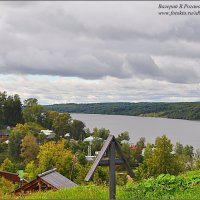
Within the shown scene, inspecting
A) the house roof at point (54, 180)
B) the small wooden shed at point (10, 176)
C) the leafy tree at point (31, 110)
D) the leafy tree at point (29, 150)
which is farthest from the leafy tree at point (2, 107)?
the house roof at point (54, 180)

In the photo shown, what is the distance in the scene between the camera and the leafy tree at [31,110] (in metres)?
96.4

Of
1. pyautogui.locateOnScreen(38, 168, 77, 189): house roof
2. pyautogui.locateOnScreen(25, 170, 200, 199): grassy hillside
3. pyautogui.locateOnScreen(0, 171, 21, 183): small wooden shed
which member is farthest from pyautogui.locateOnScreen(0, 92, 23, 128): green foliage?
pyautogui.locateOnScreen(25, 170, 200, 199): grassy hillside

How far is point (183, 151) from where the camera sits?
65250 millimetres

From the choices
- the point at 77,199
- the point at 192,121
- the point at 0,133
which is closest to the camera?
the point at 77,199

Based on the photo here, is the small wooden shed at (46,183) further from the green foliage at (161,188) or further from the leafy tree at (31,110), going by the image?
the leafy tree at (31,110)

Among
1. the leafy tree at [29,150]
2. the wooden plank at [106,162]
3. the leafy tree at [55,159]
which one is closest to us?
the wooden plank at [106,162]

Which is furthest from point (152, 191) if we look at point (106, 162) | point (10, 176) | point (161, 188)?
point (10, 176)

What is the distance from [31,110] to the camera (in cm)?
9669

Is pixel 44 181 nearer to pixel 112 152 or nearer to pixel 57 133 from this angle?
pixel 112 152

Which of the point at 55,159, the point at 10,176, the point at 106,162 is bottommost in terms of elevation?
the point at 10,176

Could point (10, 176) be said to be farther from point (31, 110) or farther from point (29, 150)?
point (31, 110)

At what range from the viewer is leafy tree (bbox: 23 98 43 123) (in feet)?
316

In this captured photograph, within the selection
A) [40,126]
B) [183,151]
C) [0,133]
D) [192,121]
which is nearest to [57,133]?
[40,126]

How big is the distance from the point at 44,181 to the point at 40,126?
273ft
